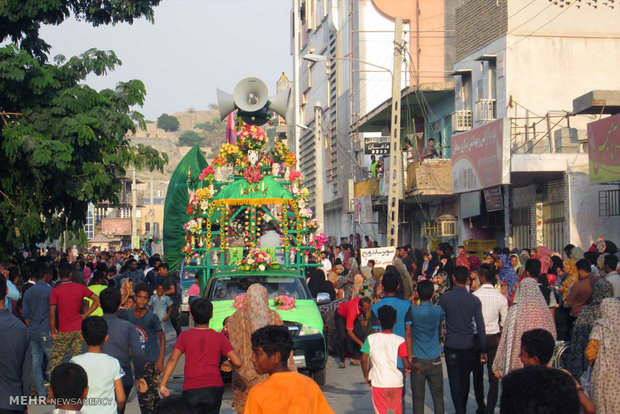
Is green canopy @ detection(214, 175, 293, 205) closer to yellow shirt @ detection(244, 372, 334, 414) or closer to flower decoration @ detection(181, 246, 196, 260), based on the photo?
flower decoration @ detection(181, 246, 196, 260)

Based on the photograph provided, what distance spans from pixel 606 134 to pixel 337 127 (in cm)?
Result: 3083

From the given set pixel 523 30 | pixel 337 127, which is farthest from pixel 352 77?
pixel 523 30

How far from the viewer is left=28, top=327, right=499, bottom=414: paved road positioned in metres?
11.6

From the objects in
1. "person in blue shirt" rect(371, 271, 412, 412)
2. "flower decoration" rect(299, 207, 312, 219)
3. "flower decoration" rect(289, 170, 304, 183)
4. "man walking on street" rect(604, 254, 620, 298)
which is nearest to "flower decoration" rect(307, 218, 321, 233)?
"flower decoration" rect(299, 207, 312, 219)

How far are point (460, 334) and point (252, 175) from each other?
24.1 feet

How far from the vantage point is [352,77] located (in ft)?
143

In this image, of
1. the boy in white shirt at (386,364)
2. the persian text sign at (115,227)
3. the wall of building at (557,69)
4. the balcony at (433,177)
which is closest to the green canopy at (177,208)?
the wall of building at (557,69)

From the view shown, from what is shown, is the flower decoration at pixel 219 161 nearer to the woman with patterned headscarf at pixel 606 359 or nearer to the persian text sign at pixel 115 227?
the woman with patterned headscarf at pixel 606 359

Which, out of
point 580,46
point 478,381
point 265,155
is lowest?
point 478,381

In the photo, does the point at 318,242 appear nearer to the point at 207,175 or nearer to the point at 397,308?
the point at 207,175

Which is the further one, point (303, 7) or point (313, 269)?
point (303, 7)

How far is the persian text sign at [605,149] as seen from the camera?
18672mm

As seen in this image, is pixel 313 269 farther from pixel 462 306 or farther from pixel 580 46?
pixel 580 46

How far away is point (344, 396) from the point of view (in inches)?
500
